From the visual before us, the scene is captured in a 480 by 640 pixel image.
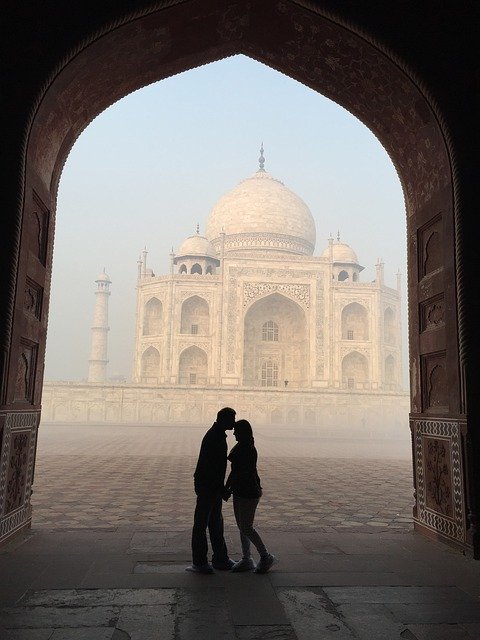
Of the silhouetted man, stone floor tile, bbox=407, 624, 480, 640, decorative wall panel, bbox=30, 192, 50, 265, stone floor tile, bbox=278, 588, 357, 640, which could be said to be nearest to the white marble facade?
decorative wall panel, bbox=30, 192, 50, 265

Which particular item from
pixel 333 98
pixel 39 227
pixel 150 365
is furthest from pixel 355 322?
pixel 39 227

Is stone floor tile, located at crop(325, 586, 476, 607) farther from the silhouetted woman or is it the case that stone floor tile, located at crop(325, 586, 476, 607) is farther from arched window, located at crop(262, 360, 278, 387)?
arched window, located at crop(262, 360, 278, 387)

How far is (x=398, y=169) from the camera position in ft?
16.2

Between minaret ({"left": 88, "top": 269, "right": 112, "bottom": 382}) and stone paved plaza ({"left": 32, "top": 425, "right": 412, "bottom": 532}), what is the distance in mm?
23031

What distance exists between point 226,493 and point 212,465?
0.17 m

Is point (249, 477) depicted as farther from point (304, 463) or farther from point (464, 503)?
point (304, 463)

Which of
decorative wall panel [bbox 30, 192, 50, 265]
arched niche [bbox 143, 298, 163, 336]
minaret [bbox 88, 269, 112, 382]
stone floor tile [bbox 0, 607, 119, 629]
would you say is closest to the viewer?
stone floor tile [bbox 0, 607, 119, 629]

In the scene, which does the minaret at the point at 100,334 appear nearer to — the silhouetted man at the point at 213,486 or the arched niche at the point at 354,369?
the arched niche at the point at 354,369

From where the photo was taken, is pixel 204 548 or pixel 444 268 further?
pixel 444 268

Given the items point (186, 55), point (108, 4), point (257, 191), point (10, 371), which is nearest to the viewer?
point (10, 371)

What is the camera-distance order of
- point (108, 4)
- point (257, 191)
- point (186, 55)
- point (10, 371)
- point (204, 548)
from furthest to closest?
point (257, 191), point (186, 55), point (108, 4), point (10, 371), point (204, 548)

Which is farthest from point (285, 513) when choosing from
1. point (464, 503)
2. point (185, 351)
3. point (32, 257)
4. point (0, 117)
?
point (185, 351)

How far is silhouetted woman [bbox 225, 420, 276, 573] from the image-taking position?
123 inches

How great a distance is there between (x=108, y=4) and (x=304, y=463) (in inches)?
294
